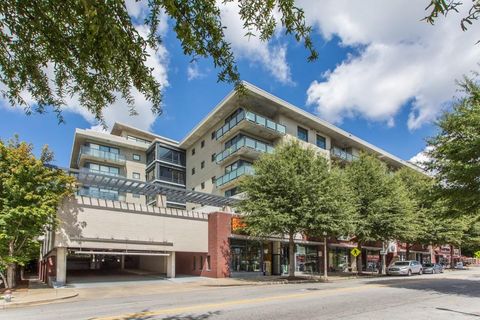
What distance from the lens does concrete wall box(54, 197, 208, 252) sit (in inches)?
990

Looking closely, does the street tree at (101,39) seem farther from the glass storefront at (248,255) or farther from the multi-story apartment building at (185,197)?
the glass storefront at (248,255)

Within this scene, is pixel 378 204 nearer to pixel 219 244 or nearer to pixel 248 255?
pixel 248 255

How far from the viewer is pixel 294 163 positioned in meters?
30.0

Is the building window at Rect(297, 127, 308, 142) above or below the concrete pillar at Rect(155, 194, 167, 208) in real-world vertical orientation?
above

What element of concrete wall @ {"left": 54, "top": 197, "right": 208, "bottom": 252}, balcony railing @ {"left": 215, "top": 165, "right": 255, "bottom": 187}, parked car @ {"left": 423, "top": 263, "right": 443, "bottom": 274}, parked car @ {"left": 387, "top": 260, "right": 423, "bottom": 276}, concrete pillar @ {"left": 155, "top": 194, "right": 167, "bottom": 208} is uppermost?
balcony railing @ {"left": 215, "top": 165, "right": 255, "bottom": 187}

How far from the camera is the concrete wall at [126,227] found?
82.5ft

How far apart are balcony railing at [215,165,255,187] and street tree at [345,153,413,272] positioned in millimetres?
9266

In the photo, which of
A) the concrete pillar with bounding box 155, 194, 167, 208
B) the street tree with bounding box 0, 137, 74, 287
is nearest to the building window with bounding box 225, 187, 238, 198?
the concrete pillar with bounding box 155, 194, 167, 208

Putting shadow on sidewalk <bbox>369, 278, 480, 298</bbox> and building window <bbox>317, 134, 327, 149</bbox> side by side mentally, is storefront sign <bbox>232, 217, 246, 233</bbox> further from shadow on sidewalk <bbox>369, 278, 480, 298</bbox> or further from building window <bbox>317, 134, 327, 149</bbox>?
building window <bbox>317, 134, 327, 149</bbox>

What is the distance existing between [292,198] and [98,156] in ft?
99.0

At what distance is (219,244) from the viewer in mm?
31594

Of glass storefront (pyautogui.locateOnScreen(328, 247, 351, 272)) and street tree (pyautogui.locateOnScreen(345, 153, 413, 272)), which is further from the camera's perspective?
glass storefront (pyautogui.locateOnScreen(328, 247, 351, 272))

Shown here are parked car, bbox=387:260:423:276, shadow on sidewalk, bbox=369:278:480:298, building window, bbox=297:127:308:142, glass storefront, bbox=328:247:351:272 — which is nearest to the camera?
shadow on sidewalk, bbox=369:278:480:298

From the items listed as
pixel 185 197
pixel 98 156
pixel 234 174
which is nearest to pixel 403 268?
pixel 234 174
